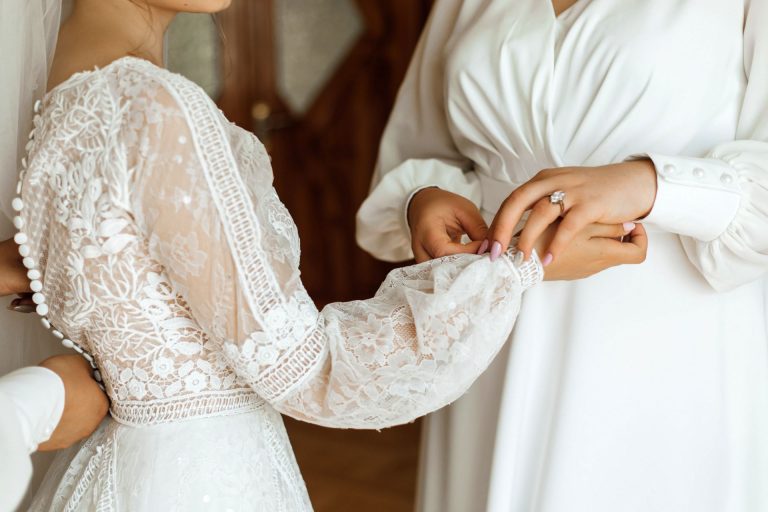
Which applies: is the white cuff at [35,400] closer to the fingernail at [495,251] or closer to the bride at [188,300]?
the bride at [188,300]

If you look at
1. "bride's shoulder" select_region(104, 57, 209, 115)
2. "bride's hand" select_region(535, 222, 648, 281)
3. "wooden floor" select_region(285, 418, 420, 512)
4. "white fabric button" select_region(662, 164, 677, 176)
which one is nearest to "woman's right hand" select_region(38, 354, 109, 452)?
"bride's shoulder" select_region(104, 57, 209, 115)

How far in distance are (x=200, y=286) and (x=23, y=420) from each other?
0.24 m

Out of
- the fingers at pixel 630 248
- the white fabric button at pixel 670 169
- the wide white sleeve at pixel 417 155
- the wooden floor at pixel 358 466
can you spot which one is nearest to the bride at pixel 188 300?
the fingers at pixel 630 248

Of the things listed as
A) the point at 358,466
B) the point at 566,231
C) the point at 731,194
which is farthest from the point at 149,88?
the point at 358,466

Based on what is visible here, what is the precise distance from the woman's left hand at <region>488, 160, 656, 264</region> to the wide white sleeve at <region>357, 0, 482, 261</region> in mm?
429

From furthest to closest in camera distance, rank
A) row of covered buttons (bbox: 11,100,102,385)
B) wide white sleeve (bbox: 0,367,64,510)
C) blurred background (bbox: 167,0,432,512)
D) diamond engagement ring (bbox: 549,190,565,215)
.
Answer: blurred background (bbox: 167,0,432,512) → diamond engagement ring (bbox: 549,190,565,215) → row of covered buttons (bbox: 11,100,102,385) → wide white sleeve (bbox: 0,367,64,510)

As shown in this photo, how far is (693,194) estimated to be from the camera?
4.20 ft

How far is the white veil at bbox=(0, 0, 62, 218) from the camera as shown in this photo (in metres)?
1.19

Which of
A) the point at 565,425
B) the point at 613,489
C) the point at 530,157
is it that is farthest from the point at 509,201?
the point at 613,489

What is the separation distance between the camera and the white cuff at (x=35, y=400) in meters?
0.96

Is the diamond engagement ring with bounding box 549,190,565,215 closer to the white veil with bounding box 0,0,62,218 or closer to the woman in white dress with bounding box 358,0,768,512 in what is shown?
the woman in white dress with bounding box 358,0,768,512

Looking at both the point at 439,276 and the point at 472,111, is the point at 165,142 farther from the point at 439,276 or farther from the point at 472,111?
the point at 472,111

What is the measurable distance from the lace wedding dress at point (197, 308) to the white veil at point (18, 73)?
102 millimetres

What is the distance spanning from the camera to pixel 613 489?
1.47 m
